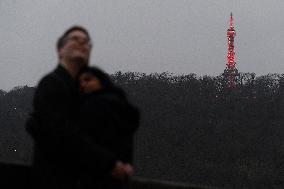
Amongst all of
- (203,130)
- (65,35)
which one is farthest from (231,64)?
(65,35)

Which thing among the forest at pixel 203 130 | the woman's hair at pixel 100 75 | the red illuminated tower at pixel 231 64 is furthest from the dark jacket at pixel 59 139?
the red illuminated tower at pixel 231 64

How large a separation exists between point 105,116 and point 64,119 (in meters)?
0.20

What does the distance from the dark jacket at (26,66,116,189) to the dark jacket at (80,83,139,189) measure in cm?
6

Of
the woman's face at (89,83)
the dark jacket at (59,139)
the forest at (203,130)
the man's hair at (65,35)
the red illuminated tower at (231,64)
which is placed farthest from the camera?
the red illuminated tower at (231,64)

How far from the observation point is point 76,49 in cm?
286

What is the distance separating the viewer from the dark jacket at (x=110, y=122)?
2688mm

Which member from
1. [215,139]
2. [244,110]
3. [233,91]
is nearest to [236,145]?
[215,139]

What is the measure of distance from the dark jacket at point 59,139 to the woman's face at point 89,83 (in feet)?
0.15

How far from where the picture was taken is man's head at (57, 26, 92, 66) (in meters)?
2.85

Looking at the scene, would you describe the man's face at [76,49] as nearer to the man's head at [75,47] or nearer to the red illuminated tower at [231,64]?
the man's head at [75,47]

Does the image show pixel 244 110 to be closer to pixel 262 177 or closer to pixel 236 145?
pixel 236 145

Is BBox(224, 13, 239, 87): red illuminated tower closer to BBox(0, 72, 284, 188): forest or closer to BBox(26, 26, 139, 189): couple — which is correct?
BBox(0, 72, 284, 188): forest

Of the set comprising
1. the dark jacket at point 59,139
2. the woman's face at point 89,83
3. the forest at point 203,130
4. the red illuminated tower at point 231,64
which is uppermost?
the red illuminated tower at point 231,64

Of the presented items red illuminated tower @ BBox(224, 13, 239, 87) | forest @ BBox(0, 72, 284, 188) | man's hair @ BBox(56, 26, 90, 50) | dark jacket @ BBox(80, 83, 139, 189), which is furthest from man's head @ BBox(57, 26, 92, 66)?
red illuminated tower @ BBox(224, 13, 239, 87)
